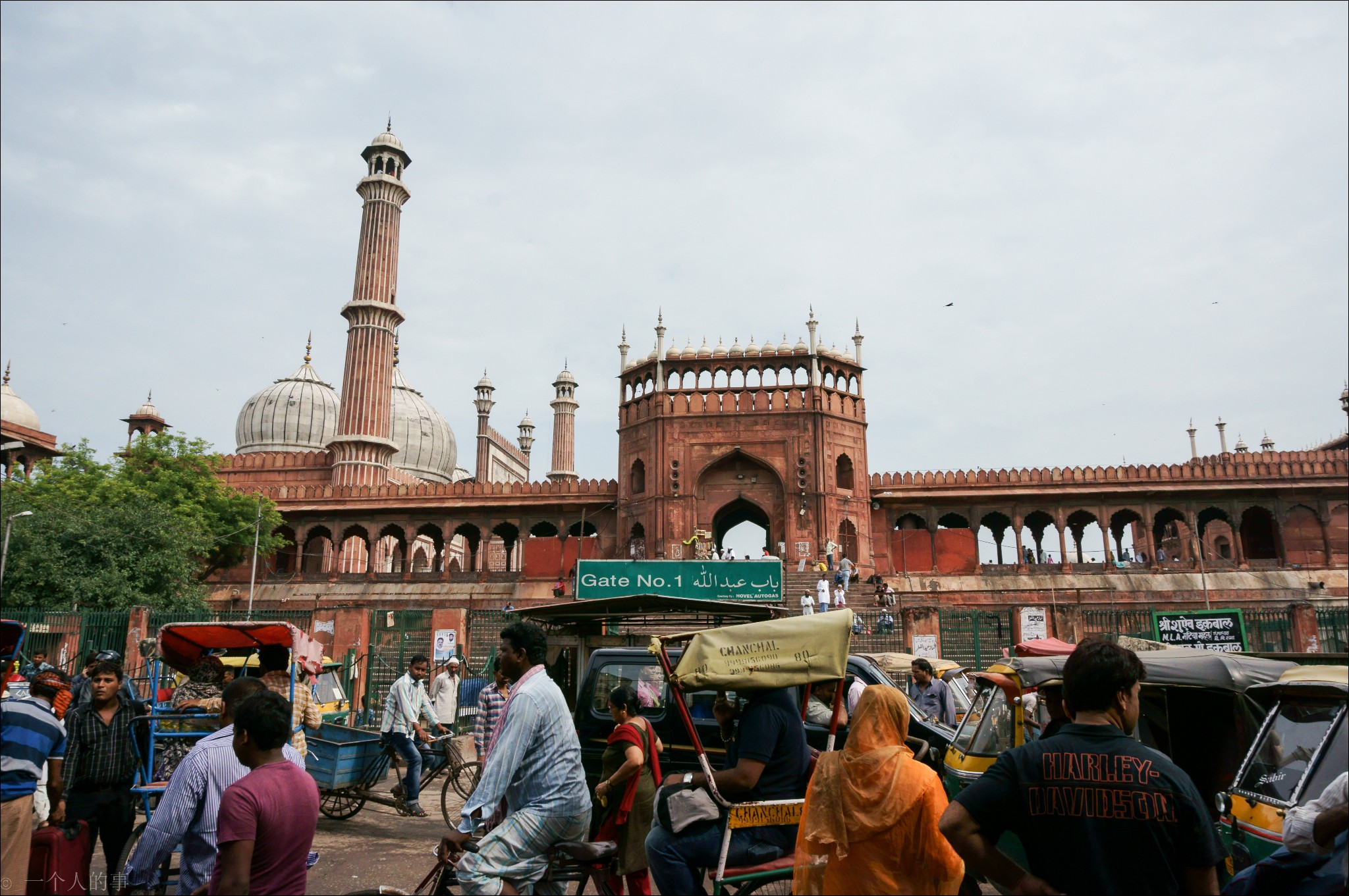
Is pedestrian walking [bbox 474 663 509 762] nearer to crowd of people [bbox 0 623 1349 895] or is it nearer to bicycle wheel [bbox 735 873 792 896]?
crowd of people [bbox 0 623 1349 895]

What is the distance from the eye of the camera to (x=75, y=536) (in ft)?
73.8

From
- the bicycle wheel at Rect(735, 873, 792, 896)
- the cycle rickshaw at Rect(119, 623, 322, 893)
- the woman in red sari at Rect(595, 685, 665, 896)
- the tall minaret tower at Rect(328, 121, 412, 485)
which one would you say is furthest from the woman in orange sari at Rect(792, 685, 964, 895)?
the tall minaret tower at Rect(328, 121, 412, 485)

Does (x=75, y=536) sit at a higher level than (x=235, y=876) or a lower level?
higher

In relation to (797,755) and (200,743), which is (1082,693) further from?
(200,743)

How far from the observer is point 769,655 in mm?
3982

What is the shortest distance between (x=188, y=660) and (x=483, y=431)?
1726 inches

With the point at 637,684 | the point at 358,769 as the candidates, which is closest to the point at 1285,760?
the point at 637,684

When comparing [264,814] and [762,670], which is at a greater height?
[762,670]

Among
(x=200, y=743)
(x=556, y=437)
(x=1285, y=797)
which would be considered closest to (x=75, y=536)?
(x=200, y=743)

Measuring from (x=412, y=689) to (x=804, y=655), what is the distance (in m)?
5.23

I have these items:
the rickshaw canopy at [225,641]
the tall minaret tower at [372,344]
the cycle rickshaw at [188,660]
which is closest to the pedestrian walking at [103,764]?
the cycle rickshaw at [188,660]

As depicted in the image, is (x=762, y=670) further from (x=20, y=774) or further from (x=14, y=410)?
(x=14, y=410)

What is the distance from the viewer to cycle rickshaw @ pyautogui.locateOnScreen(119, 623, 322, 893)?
5.91m

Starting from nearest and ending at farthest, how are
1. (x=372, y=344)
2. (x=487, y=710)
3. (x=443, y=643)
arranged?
1. (x=487, y=710)
2. (x=443, y=643)
3. (x=372, y=344)
